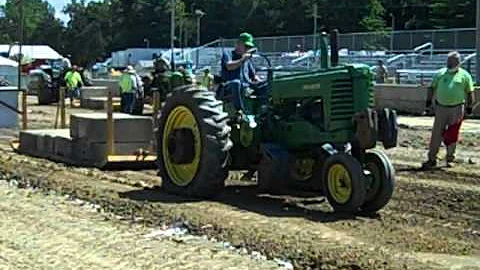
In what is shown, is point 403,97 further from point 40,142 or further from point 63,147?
point 63,147

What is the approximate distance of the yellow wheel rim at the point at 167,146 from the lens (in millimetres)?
11562

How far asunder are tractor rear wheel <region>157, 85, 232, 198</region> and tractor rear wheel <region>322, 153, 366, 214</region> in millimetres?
1362

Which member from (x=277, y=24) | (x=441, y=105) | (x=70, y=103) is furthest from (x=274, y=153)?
(x=277, y=24)

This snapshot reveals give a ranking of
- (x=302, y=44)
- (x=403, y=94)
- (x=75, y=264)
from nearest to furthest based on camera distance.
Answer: (x=75, y=264)
(x=403, y=94)
(x=302, y=44)

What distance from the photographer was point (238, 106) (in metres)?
11.6

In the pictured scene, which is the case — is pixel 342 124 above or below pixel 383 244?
above

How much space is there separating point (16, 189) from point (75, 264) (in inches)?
184

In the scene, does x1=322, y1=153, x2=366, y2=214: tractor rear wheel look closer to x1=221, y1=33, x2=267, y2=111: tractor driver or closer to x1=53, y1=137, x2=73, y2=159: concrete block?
x1=221, y1=33, x2=267, y2=111: tractor driver

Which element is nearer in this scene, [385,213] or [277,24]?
[385,213]

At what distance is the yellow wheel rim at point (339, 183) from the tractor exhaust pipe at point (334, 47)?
1.35 meters

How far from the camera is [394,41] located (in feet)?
178

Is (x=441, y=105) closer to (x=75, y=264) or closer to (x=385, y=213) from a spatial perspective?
(x=385, y=213)

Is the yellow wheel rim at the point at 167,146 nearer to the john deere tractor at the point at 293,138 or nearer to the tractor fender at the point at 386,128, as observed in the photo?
the john deere tractor at the point at 293,138

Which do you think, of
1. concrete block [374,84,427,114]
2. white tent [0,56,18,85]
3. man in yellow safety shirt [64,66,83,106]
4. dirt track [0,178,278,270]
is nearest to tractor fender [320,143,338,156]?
dirt track [0,178,278,270]
